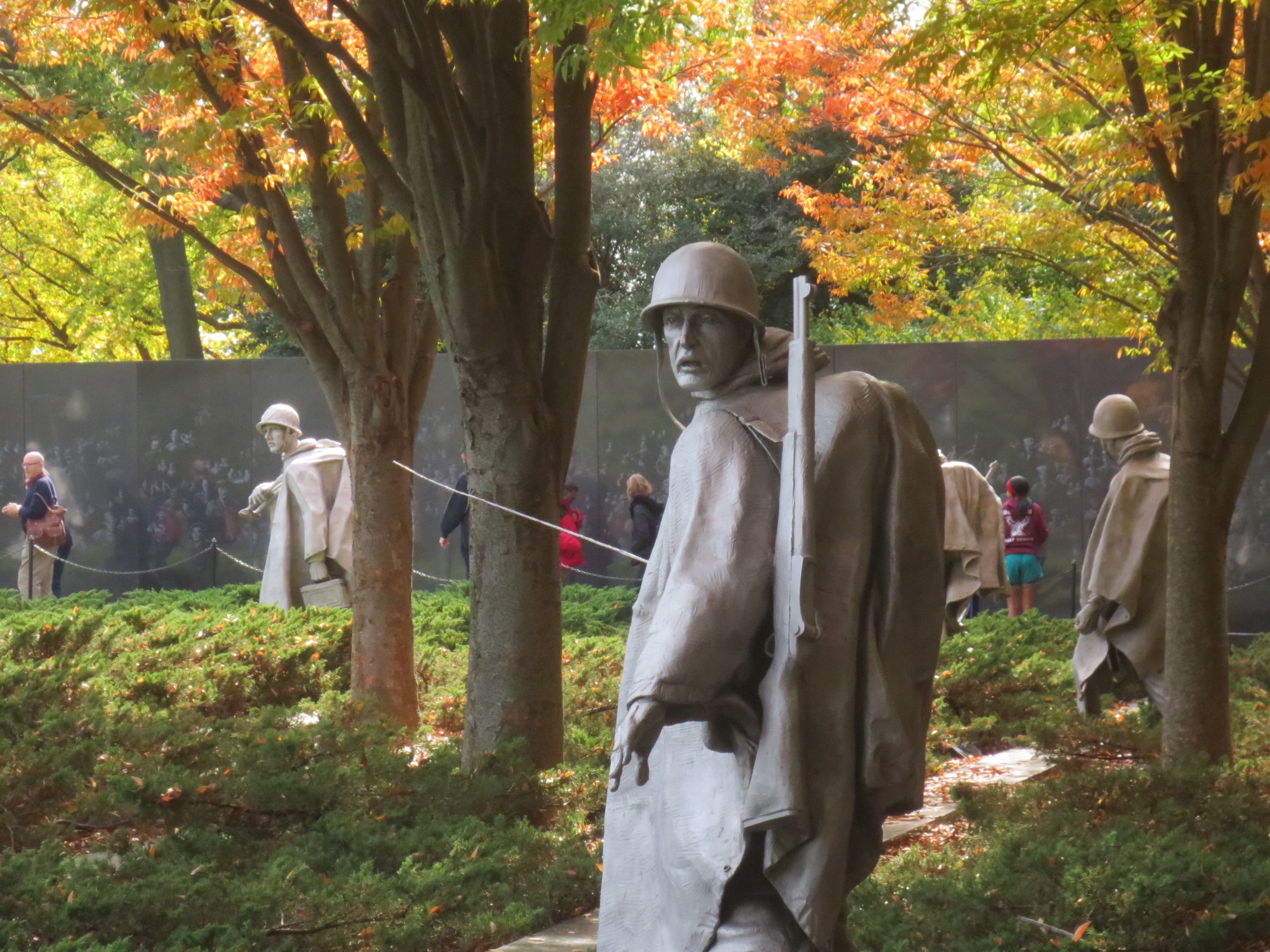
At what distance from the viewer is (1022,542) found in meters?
17.0

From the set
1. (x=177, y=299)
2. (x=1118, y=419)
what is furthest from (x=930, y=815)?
(x=177, y=299)

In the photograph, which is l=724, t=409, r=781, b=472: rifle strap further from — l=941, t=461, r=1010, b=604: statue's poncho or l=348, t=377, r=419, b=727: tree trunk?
l=941, t=461, r=1010, b=604: statue's poncho

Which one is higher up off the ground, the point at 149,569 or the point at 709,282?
the point at 709,282

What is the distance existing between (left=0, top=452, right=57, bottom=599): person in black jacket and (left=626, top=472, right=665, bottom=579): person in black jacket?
22.9ft

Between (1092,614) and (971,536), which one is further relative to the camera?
(971,536)

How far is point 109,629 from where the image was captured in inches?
446

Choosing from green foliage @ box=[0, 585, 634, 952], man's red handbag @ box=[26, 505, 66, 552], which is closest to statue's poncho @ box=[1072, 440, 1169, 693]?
green foliage @ box=[0, 585, 634, 952]

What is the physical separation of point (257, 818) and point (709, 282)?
4.17 m

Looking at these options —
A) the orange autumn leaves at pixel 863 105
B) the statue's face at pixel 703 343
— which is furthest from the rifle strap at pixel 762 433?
the orange autumn leaves at pixel 863 105

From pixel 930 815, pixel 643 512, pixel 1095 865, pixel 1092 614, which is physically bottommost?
pixel 930 815

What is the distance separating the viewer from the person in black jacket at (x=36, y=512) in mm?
18359

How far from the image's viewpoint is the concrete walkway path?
5.69 metres

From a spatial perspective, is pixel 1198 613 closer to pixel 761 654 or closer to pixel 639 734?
pixel 761 654

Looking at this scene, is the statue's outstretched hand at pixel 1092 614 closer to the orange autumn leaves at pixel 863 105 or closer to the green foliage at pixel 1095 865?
the green foliage at pixel 1095 865
